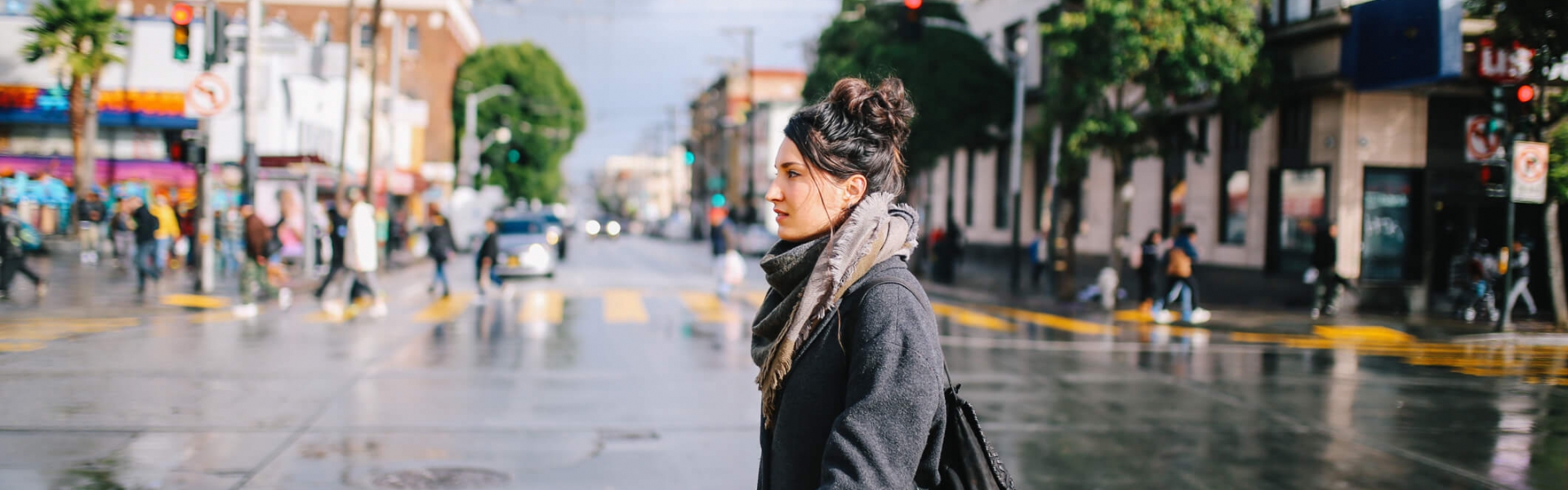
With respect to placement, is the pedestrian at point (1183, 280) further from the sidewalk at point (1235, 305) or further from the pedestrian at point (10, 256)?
the pedestrian at point (10, 256)

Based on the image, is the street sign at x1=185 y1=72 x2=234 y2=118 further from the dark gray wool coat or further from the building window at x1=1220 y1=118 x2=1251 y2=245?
the building window at x1=1220 y1=118 x2=1251 y2=245

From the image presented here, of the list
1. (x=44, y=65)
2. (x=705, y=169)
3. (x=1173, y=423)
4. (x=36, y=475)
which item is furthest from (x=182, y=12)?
(x=705, y=169)

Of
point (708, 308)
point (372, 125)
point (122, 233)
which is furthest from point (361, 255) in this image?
point (372, 125)

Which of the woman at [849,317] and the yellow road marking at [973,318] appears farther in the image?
the yellow road marking at [973,318]

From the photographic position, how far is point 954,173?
39.7 meters

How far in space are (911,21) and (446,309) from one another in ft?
27.0

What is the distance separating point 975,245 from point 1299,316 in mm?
17653

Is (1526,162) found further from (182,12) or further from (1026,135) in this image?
(182,12)

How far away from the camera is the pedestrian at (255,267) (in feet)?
53.9

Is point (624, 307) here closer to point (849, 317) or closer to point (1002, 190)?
point (849, 317)

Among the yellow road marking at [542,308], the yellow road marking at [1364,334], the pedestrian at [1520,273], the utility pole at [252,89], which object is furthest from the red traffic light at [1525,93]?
the utility pole at [252,89]

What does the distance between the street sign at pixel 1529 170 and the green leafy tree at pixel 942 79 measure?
570 inches

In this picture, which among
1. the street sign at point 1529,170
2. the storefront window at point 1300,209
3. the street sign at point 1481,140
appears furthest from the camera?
the storefront window at point 1300,209

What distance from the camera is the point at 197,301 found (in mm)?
17234
